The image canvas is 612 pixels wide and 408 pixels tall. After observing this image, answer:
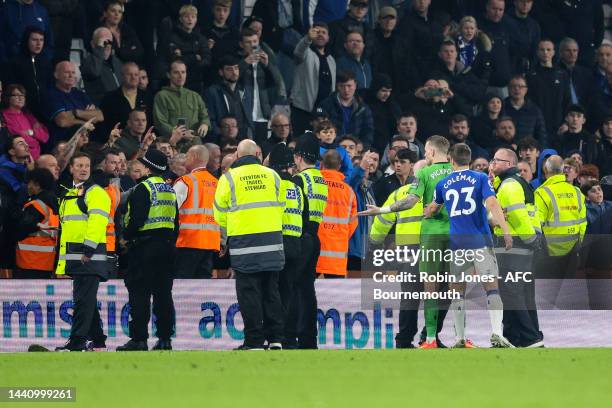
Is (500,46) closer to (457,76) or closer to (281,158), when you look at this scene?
(457,76)

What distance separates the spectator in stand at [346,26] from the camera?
2111 centimetres

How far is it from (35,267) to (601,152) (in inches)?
384

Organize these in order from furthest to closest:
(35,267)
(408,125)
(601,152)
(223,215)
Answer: (601,152) < (408,125) < (35,267) < (223,215)

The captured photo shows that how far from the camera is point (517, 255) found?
15188 millimetres

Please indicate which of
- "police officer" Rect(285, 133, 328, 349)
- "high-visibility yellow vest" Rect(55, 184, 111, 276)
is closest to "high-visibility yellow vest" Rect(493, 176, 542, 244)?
"police officer" Rect(285, 133, 328, 349)

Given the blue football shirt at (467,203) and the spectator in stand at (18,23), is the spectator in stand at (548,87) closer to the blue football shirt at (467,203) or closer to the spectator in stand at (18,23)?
the spectator in stand at (18,23)

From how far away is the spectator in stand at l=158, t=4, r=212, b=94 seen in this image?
19.4 metres

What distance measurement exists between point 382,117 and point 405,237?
5.52m

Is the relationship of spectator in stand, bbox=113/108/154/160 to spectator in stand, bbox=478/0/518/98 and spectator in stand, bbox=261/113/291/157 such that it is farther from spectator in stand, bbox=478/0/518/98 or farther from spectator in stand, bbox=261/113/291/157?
spectator in stand, bbox=478/0/518/98

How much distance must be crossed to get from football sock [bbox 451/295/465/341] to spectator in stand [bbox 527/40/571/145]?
9102 millimetres

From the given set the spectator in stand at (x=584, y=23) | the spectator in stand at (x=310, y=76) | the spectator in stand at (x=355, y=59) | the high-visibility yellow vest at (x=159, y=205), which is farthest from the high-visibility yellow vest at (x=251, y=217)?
the spectator in stand at (x=584, y=23)

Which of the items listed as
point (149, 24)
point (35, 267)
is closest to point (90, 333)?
point (35, 267)

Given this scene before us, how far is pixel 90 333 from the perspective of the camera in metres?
15.3

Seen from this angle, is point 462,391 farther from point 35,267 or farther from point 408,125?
point 408,125
